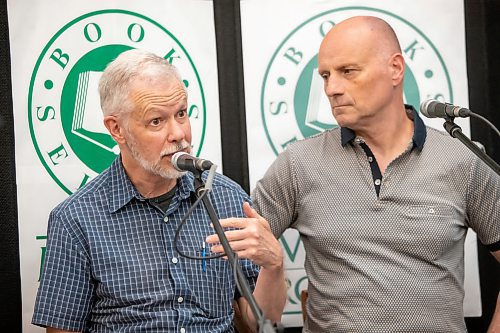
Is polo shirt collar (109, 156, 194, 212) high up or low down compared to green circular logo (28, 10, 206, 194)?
down

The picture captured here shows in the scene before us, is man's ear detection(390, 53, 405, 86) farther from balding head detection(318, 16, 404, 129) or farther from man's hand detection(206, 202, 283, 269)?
man's hand detection(206, 202, 283, 269)

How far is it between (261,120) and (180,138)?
763 millimetres

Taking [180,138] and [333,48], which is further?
[333,48]

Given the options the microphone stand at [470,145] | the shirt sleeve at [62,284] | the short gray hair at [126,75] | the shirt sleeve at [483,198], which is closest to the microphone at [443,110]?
the microphone stand at [470,145]

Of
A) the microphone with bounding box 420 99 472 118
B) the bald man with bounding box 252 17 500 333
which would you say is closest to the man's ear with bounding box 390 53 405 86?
the bald man with bounding box 252 17 500 333

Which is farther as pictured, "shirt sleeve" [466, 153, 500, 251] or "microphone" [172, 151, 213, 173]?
"shirt sleeve" [466, 153, 500, 251]

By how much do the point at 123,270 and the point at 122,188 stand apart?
29 cm

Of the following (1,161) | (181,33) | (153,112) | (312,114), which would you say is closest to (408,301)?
(312,114)

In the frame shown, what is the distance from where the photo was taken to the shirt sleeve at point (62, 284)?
2.77 m

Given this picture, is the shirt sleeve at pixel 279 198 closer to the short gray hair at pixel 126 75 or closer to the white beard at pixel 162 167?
the white beard at pixel 162 167

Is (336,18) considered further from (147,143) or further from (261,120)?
(147,143)

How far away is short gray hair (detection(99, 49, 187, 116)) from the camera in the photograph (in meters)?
2.82

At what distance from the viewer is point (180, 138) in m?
2.78

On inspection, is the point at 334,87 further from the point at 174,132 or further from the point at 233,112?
the point at 174,132
